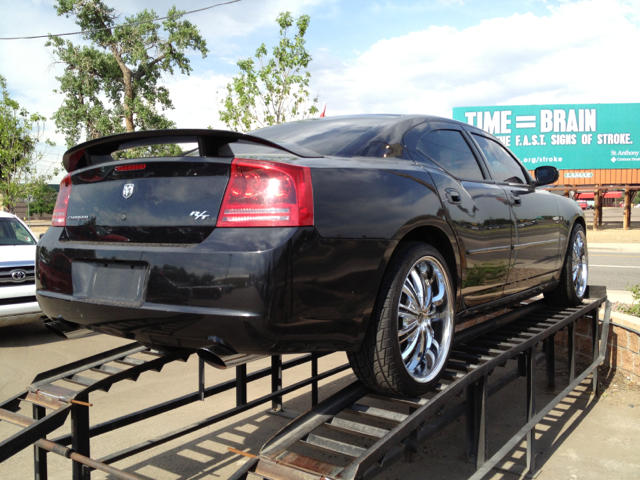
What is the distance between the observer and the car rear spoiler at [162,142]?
2229mm

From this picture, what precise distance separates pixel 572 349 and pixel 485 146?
1774 mm

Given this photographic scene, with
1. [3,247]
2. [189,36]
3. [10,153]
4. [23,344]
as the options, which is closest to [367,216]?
[23,344]

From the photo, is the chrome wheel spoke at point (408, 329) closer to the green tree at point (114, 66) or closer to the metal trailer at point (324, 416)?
the metal trailer at point (324, 416)

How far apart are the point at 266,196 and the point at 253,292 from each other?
380mm

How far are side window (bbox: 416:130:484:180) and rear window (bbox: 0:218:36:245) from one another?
6134 mm

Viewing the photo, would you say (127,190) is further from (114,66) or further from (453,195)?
(114,66)

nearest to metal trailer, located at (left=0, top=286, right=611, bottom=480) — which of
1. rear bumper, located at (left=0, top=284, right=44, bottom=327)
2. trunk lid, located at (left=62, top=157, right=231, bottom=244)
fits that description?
trunk lid, located at (left=62, top=157, right=231, bottom=244)

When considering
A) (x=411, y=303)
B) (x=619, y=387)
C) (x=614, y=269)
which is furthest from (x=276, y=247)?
(x=614, y=269)

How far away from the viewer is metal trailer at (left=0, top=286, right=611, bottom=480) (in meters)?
2.07

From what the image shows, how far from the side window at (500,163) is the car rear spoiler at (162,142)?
1925 millimetres

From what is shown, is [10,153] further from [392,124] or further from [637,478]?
[637,478]

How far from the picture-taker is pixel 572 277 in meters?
4.82

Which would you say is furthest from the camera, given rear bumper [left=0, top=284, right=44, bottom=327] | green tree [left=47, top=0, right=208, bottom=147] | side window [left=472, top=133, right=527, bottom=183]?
green tree [left=47, top=0, right=208, bottom=147]

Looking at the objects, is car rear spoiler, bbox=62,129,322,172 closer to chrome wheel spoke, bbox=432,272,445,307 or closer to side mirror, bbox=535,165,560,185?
chrome wheel spoke, bbox=432,272,445,307
